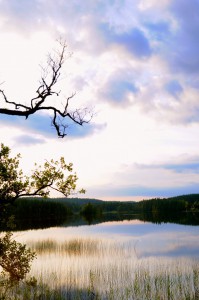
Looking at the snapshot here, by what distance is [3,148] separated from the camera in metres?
13.4

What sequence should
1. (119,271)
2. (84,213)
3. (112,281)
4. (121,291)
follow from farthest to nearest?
(84,213)
(119,271)
(112,281)
(121,291)

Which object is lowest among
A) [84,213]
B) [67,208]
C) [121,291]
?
[121,291]

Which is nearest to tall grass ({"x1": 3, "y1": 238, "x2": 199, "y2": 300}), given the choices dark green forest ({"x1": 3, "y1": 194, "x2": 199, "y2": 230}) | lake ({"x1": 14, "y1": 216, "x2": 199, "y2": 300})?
lake ({"x1": 14, "y1": 216, "x2": 199, "y2": 300})

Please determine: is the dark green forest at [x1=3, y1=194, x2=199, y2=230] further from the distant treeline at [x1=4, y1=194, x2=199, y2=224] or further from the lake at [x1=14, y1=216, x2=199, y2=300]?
the lake at [x1=14, y1=216, x2=199, y2=300]

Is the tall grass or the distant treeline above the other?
the distant treeline

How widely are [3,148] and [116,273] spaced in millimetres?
12161

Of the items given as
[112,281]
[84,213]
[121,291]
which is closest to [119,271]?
[112,281]

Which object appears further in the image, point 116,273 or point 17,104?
point 116,273

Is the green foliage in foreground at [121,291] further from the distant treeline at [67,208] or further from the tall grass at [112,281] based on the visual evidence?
the distant treeline at [67,208]

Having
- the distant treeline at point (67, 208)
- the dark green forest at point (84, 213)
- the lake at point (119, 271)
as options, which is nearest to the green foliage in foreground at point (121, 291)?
the lake at point (119, 271)

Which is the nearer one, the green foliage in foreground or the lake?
the green foliage in foreground

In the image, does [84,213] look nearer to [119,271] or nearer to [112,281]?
[119,271]

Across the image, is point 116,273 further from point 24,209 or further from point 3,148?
point 24,209

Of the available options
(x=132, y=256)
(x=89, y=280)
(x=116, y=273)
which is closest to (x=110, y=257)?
(x=132, y=256)
